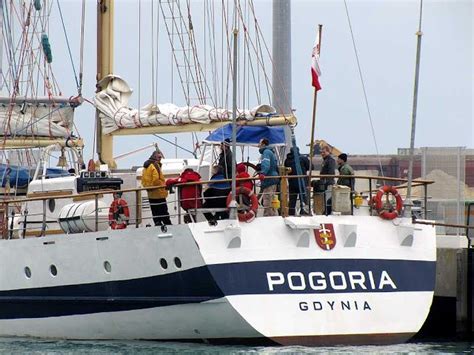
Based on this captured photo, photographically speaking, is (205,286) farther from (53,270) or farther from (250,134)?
(250,134)

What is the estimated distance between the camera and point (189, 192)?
28969 mm

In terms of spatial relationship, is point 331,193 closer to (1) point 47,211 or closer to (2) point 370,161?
(1) point 47,211

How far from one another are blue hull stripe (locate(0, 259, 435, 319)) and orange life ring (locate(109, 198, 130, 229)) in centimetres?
114

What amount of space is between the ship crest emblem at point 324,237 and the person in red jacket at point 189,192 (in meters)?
2.15

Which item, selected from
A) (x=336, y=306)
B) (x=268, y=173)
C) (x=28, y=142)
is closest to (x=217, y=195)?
(x=268, y=173)

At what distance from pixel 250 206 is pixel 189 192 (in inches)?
56.5

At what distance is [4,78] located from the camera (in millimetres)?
49219

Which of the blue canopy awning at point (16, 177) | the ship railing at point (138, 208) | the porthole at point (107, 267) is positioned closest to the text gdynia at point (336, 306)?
the ship railing at point (138, 208)

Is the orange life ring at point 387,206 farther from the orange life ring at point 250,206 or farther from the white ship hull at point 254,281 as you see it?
the orange life ring at point 250,206

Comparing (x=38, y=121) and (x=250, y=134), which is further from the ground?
(x=38, y=121)

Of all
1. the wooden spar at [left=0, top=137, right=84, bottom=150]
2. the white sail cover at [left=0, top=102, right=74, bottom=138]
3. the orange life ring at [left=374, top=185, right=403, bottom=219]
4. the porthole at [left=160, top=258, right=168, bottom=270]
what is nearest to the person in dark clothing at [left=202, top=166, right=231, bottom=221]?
the porthole at [left=160, top=258, right=168, bottom=270]

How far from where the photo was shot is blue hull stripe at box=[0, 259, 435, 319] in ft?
90.5

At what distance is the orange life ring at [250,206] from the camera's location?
2786 cm

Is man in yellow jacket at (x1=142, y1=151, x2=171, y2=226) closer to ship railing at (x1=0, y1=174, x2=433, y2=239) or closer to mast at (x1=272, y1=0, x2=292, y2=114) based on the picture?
ship railing at (x1=0, y1=174, x2=433, y2=239)
